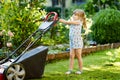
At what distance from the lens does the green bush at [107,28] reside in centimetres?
1381

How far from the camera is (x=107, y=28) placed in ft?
45.5

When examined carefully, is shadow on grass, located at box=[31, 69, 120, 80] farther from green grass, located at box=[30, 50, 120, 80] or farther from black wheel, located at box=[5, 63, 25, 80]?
black wheel, located at box=[5, 63, 25, 80]

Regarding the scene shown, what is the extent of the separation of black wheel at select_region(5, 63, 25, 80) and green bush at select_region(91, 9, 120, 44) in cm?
690

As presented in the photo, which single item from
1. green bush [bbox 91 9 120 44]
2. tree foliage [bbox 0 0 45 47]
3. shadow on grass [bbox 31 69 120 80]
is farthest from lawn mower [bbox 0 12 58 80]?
green bush [bbox 91 9 120 44]

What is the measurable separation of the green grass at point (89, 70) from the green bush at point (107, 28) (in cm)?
298

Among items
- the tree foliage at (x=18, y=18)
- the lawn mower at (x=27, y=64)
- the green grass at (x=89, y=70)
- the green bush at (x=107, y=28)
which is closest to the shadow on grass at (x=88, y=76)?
the green grass at (x=89, y=70)

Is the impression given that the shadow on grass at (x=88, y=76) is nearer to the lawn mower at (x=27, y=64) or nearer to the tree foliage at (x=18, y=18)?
the lawn mower at (x=27, y=64)

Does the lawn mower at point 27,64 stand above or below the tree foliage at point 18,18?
below

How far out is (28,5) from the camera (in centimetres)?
954

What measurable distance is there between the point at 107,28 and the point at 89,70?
5.23 m

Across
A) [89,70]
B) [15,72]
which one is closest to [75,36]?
[89,70]

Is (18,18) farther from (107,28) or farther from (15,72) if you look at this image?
(107,28)

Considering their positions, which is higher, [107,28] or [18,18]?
[18,18]

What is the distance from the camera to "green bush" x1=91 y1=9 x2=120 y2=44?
45.3 feet
